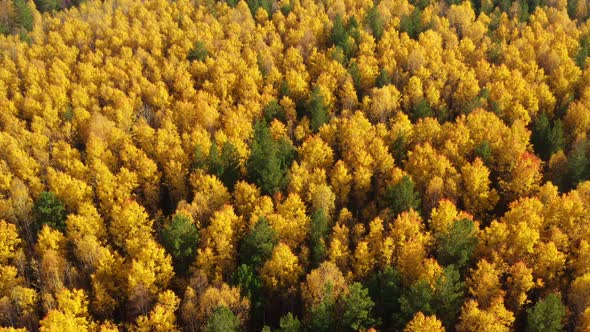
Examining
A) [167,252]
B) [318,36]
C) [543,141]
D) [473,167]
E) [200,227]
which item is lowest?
[167,252]

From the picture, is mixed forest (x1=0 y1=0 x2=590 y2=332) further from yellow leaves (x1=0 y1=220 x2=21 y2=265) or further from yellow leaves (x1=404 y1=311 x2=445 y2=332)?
yellow leaves (x1=404 y1=311 x2=445 y2=332)

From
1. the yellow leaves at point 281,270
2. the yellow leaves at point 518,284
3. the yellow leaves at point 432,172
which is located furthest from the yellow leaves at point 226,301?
the yellow leaves at point 432,172

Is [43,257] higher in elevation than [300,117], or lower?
lower

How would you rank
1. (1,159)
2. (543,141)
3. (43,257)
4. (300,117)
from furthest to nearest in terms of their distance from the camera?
(300,117), (1,159), (543,141), (43,257)

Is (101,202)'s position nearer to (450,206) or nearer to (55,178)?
(55,178)

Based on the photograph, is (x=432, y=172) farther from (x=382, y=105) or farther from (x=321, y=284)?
(x=321, y=284)


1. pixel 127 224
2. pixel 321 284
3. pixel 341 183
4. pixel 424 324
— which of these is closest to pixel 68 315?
pixel 127 224

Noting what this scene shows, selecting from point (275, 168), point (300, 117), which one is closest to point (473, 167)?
point (275, 168)
